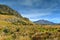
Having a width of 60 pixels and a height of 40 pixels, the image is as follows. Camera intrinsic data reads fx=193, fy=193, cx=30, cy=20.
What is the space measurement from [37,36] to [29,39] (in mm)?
953

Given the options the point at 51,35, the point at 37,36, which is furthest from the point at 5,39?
the point at 51,35

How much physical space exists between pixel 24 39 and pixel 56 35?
3277 millimetres

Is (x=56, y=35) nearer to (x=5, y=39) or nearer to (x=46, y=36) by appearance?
(x=46, y=36)

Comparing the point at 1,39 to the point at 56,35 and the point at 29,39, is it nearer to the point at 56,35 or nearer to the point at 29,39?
the point at 29,39

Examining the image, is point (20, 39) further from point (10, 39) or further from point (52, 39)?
point (52, 39)

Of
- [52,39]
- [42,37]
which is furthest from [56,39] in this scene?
[42,37]

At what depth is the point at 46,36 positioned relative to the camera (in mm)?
19391

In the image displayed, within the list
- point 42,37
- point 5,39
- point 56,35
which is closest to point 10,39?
point 5,39

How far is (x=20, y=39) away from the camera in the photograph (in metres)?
19.8

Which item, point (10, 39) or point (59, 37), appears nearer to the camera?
point (59, 37)

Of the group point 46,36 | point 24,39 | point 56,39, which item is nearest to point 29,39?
point 24,39

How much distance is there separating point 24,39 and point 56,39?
3.45m

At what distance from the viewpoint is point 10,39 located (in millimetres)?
20469

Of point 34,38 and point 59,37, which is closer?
point 59,37
